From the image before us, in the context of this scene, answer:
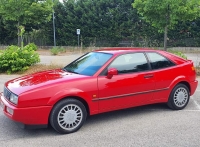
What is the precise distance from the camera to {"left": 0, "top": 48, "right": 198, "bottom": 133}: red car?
431 cm

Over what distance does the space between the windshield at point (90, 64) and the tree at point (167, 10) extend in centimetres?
721

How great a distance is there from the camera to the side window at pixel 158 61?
18.2 ft

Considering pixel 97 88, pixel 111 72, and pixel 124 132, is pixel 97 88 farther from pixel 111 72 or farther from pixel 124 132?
pixel 124 132

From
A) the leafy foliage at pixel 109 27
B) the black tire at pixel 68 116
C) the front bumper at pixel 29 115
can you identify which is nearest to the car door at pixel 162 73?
the black tire at pixel 68 116

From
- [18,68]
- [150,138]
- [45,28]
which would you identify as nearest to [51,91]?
[150,138]

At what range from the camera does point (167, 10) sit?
39.4ft

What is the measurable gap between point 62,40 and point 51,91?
79.1 feet

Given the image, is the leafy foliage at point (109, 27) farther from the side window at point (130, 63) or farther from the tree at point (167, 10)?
the side window at point (130, 63)

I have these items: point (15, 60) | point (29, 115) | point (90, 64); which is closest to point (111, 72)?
point (90, 64)

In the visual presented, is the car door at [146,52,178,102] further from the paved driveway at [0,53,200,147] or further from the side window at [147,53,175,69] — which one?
the paved driveway at [0,53,200,147]

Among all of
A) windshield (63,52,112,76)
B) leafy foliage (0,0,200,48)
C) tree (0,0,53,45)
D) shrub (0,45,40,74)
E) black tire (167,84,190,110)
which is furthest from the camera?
leafy foliage (0,0,200,48)

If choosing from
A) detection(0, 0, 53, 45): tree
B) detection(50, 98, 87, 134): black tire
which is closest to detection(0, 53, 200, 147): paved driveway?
detection(50, 98, 87, 134): black tire

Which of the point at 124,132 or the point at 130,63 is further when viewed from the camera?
the point at 130,63

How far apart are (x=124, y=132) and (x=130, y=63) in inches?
57.1
